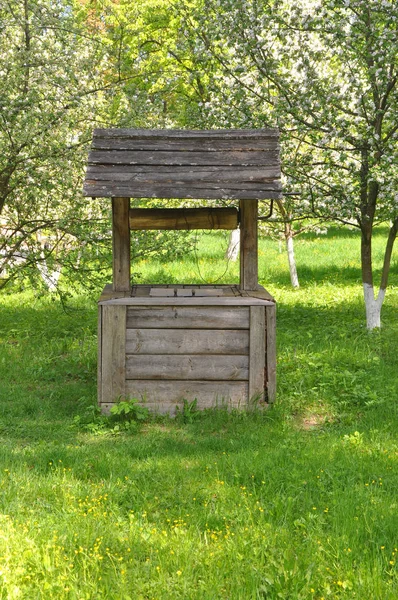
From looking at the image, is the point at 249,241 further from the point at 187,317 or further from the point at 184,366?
the point at 184,366

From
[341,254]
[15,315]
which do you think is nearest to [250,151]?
[15,315]

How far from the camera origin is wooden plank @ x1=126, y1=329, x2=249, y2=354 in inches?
342

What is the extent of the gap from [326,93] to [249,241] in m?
5.38

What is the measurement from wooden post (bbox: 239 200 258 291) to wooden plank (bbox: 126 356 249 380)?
1.06m

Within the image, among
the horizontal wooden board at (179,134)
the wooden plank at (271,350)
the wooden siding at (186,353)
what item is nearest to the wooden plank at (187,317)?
the wooden siding at (186,353)

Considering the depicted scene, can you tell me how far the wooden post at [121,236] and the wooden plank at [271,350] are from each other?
1876 mm

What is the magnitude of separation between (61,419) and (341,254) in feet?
62.3

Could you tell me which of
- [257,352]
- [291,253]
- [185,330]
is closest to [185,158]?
[185,330]

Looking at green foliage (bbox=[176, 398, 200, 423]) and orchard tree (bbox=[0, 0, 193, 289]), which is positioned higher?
orchard tree (bbox=[0, 0, 193, 289])

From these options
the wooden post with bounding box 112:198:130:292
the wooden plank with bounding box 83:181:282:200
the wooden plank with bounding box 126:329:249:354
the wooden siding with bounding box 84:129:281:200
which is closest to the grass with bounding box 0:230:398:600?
the wooden plank with bounding box 126:329:249:354

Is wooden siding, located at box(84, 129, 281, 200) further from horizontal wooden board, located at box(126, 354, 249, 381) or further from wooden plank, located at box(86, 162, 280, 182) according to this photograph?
horizontal wooden board, located at box(126, 354, 249, 381)

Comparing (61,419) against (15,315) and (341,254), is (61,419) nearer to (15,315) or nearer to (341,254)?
(15,315)

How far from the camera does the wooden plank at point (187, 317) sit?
Answer: 8.66 metres

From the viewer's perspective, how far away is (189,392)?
877 cm
